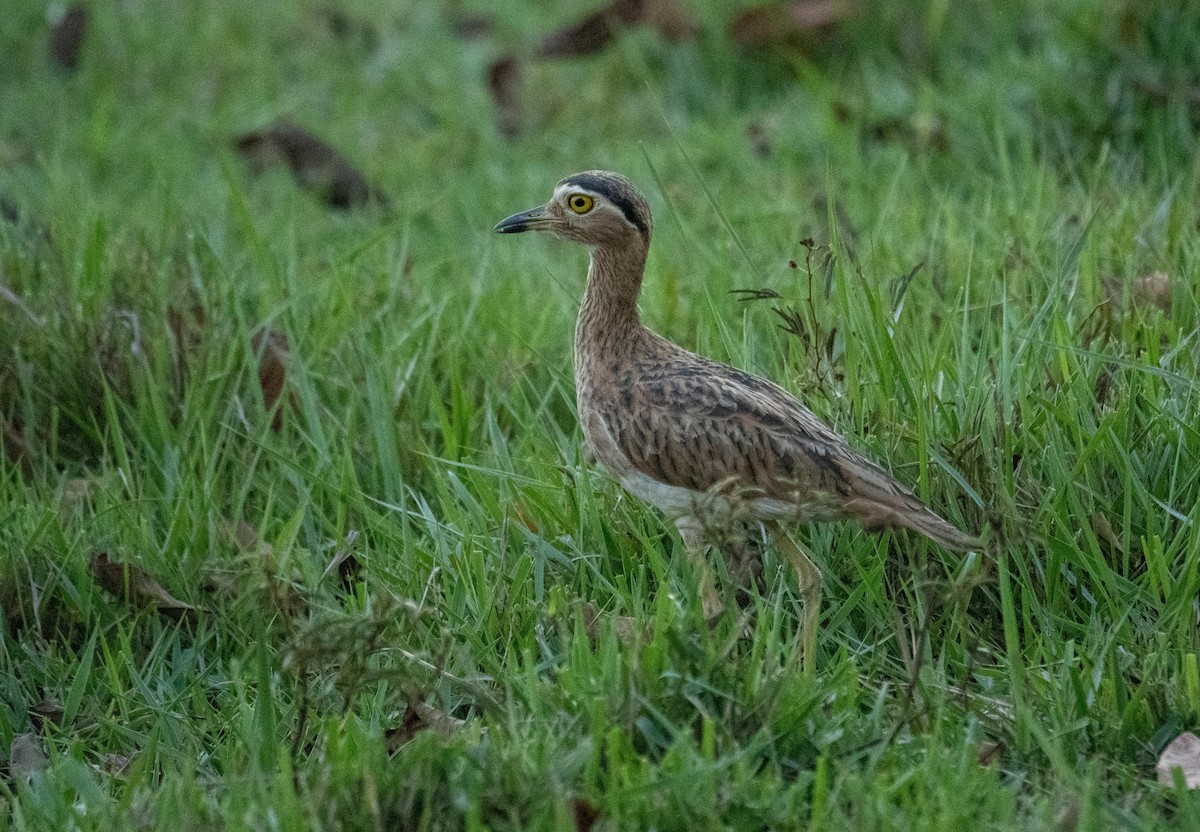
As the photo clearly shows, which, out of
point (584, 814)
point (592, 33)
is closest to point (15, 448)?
point (584, 814)

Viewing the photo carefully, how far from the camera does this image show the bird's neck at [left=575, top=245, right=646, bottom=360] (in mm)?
4445

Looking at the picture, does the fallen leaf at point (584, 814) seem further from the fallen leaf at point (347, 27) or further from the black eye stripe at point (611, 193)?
the fallen leaf at point (347, 27)

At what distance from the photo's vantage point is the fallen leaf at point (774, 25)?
321 inches

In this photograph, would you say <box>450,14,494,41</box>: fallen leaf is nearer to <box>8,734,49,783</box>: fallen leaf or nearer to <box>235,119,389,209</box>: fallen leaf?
<box>235,119,389,209</box>: fallen leaf

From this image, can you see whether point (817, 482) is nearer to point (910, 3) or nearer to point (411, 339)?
point (411, 339)

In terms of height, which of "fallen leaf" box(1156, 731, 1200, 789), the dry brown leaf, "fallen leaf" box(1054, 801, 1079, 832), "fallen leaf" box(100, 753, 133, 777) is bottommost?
"fallen leaf" box(100, 753, 133, 777)

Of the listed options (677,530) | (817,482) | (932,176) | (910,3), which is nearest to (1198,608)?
(817,482)

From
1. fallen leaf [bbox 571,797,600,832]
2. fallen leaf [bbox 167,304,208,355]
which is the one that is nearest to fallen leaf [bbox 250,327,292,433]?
fallen leaf [bbox 167,304,208,355]

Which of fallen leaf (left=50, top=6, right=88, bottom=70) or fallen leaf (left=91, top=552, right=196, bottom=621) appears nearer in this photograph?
fallen leaf (left=91, top=552, right=196, bottom=621)

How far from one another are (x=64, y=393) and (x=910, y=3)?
4.62 m

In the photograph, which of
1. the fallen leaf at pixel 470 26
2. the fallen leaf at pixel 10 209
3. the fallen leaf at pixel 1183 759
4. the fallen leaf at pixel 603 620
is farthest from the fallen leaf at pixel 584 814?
the fallen leaf at pixel 470 26

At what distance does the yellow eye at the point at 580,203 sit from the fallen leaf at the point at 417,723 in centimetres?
152

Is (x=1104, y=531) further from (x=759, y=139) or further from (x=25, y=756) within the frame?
(x=759, y=139)

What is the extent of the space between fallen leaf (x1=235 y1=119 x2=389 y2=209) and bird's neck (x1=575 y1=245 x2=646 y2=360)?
300cm
